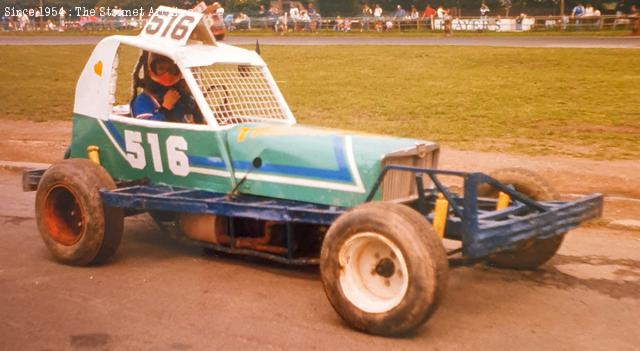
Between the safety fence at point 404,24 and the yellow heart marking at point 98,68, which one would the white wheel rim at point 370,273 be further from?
the safety fence at point 404,24

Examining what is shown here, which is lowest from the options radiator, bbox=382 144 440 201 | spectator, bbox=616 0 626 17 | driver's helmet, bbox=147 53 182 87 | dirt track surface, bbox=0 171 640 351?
dirt track surface, bbox=0 171 640 351

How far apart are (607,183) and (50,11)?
2582 inches

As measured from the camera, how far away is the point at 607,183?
31.9 ft

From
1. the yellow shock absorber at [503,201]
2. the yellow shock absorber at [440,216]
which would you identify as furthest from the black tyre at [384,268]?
the yellow shock absorber at [503,201]

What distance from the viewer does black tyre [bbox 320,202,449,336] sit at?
5004mm

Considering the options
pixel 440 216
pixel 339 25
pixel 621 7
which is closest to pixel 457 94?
pixel 440 216

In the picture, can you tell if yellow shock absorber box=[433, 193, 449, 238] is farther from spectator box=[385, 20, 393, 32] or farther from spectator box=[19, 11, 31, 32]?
spectator box=[19, 11, 31, 32]

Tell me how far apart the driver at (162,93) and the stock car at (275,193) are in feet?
0.49

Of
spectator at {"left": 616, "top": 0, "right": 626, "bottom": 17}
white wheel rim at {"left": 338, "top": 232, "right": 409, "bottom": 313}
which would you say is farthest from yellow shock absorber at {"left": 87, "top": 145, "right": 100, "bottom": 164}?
spectator at {"left": 616, "top": 0, "right": 626, "bottom": 17}

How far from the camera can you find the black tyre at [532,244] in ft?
21.3

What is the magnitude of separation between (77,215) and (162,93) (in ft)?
3.99

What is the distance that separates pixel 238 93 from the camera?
7.41 metres

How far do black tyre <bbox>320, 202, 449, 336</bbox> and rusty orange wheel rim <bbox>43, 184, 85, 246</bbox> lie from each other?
8.23 feet

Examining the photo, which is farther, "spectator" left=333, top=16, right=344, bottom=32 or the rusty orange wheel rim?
"spectator" left=333, top=16, right=344, bottom=32
